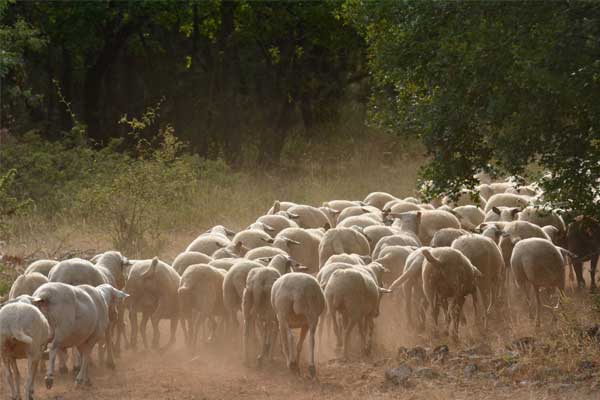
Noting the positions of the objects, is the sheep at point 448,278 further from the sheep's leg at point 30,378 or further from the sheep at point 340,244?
the sheep's leg at point 30,378

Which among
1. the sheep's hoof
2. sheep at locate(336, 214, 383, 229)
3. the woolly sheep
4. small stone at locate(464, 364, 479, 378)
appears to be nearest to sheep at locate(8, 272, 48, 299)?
the sheep's hoof

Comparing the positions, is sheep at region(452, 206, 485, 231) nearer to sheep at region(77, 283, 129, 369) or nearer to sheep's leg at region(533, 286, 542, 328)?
sheep's leg at region(533, 286, 542, 328)

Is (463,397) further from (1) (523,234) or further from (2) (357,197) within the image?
(2) (357,197)

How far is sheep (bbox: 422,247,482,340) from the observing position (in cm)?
1288

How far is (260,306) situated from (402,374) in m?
2.07

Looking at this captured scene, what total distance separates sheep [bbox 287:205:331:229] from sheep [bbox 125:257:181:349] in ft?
16.6

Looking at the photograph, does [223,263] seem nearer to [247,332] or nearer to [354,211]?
[247,332]

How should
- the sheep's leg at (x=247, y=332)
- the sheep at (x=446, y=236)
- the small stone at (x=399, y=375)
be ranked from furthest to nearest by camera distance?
the sheep at (x=446, y=236) < the sheep's leg at (x=247, y=332) < the small stone at (x=399, y=375)

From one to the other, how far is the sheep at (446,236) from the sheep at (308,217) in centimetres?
312

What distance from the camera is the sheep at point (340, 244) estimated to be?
15.0m

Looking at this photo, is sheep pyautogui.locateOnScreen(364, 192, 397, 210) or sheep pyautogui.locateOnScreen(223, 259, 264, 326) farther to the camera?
sheep pyautogui.locateOnScreen(364, 192, 397, 210)

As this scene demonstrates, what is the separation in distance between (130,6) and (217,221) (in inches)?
333

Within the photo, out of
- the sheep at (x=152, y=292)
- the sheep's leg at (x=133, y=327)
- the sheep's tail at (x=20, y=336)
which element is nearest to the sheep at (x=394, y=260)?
the sheep at (x=152, y=292)

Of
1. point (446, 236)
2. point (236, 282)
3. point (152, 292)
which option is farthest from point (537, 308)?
point (152, 292)
